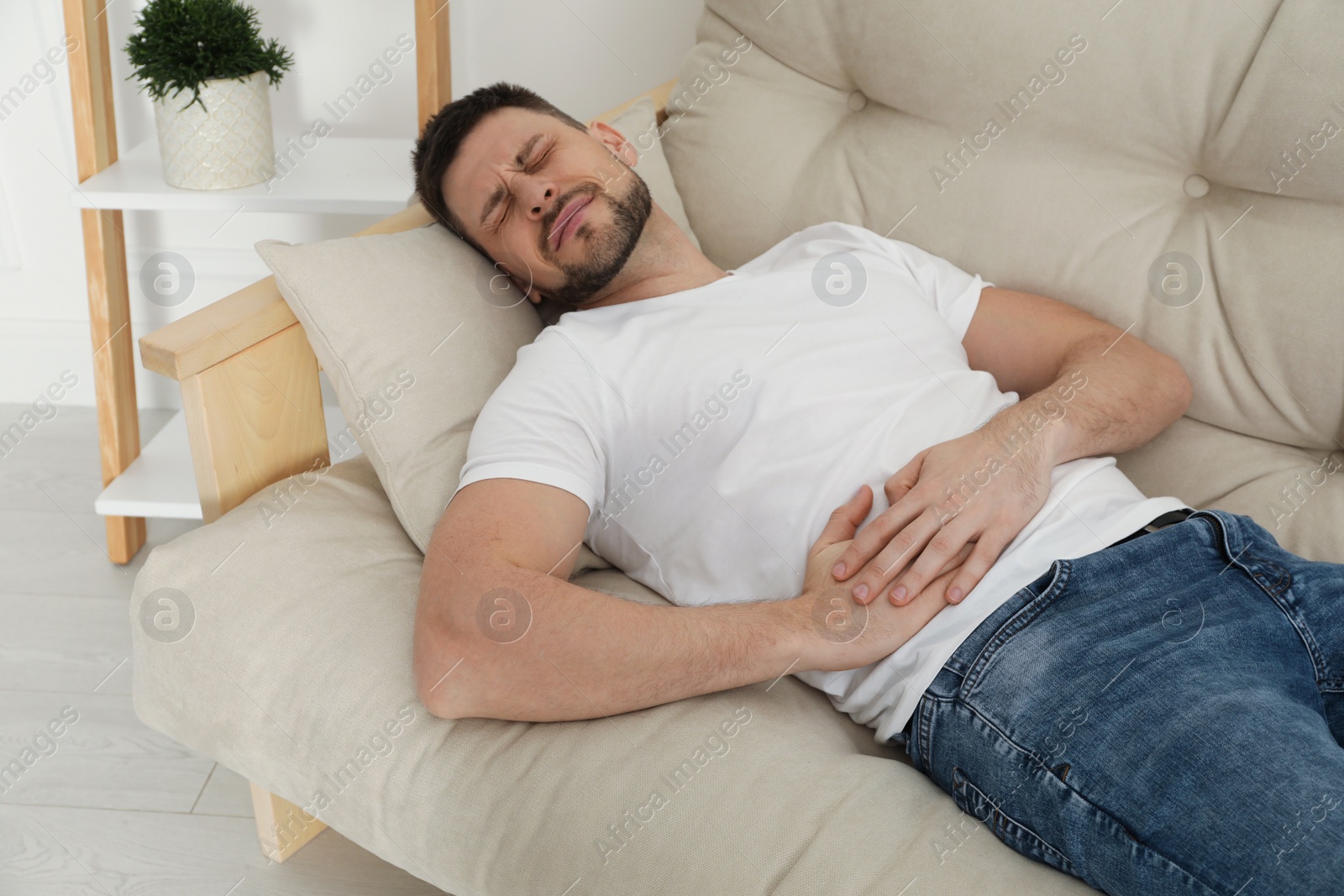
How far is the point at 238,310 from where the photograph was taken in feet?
3.42

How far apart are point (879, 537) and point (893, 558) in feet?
0.08

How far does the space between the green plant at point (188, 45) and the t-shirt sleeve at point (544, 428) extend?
78cm

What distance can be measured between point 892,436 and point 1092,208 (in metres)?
0.38

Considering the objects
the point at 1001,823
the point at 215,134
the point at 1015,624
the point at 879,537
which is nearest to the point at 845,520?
the point at 879,537

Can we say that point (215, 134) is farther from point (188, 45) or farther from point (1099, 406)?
point (1099, 406)

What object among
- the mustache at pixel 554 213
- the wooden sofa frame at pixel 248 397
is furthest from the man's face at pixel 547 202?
the wooden sofa frame at pixel 248 397

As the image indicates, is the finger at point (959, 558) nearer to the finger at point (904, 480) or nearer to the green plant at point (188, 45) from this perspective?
the finger at point (904, 480)

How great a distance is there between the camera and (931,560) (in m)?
0.91

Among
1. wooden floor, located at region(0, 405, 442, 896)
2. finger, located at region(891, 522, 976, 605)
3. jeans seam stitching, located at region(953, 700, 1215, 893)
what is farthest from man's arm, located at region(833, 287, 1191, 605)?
wooden floor, located at region(0, 405, 442, 896)

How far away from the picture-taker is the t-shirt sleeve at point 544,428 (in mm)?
940

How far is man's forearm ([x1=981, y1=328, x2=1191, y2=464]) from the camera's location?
101 cm

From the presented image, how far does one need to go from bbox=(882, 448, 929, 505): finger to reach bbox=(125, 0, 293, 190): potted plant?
113cm

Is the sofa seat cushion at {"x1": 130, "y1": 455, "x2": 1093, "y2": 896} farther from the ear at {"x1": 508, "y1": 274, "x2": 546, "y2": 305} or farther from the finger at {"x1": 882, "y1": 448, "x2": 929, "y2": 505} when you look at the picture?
the ear at {"x1": 508, "y1": 274, "x2": 546, "y2": 305}

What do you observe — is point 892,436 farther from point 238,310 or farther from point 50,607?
point 50,607
